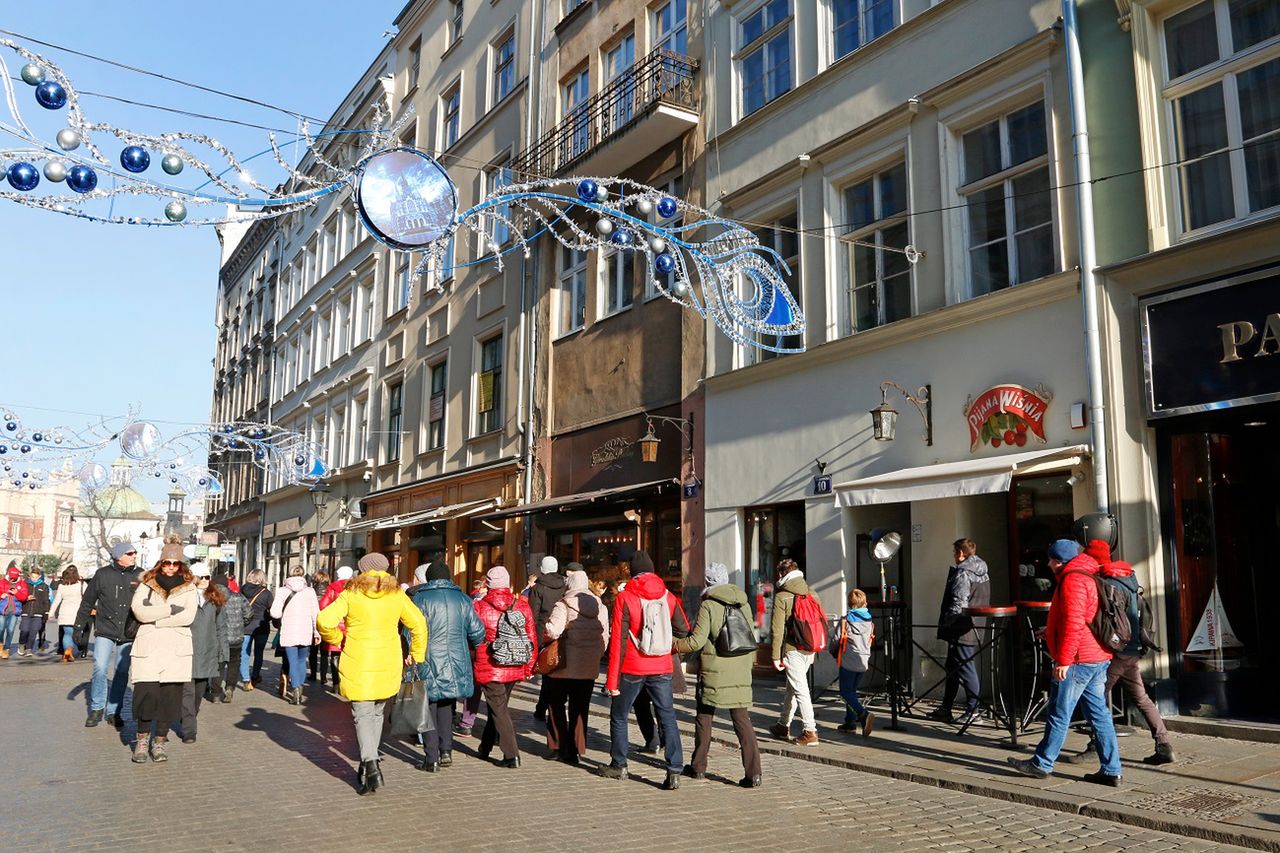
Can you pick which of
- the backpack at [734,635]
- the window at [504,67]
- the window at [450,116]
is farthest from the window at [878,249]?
the window at [450,116]

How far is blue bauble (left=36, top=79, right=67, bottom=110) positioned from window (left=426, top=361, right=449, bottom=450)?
1729cm

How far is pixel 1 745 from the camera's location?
381 inches

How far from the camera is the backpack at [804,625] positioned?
9359mm

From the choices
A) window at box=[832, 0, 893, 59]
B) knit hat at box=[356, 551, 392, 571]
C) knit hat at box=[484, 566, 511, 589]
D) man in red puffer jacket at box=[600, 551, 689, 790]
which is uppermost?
window at box=[832, 0, 893, 59]

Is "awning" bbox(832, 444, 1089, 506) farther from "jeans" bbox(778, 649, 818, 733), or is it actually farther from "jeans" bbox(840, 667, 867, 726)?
"jeans" bbox(778, 649, 818, 733)

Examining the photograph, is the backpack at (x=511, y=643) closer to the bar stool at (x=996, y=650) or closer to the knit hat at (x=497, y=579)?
the knit hat at (x=497, y=579)

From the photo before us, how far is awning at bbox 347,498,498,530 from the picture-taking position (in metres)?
22.3

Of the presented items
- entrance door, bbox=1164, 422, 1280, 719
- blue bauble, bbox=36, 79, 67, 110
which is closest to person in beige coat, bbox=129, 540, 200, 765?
blue bauble, bbox=36, 79, 67, 110

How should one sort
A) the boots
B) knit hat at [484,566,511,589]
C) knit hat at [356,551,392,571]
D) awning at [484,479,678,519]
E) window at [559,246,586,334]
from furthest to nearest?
1. window at [559,246,586,334]
2. awning at [484,479,678,519]
3. knit hat at [484,566,511,589]
4. the boots
5. knit hat at [356,551,392,571]

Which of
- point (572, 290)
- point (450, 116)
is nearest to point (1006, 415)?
point (572, 290)

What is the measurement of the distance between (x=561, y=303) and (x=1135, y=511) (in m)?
13.2

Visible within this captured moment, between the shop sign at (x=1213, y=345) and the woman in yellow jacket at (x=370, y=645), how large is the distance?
23.1ft

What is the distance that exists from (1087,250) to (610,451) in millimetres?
9885

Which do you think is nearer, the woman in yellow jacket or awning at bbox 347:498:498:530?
the woman in yellow jacket
